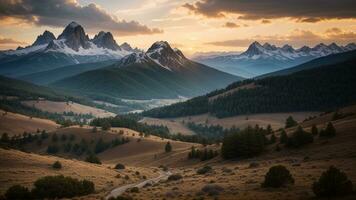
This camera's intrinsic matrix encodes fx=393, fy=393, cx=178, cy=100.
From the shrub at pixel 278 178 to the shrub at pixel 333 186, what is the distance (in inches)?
320

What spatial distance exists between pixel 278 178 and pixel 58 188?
32634 mm

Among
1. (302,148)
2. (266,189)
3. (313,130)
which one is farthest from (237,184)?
(313,130)

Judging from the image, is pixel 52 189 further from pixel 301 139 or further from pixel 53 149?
pixel 53 149

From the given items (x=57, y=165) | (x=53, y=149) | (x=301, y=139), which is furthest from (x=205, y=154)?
(x=53, y=149)

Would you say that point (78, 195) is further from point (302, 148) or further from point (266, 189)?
point (302, 148)

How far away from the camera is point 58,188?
5978 centimetres

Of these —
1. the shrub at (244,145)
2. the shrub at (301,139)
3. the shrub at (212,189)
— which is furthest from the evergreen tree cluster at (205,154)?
the shrub at (212,189)

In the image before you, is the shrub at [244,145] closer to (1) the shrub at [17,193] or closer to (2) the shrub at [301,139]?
(2) the shrub at [301,139]

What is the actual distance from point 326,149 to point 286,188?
3208 cm

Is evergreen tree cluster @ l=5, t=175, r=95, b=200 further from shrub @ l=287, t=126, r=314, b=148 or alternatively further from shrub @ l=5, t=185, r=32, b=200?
shrub @ l=287, t=126, r=314, b=148

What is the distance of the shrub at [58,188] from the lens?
58.6 meters

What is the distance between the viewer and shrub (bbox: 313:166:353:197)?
41.2 m

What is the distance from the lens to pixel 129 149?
577ft

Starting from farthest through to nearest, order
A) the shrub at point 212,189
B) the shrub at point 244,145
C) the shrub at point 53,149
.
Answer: the shrub at point 53,149
the shrub at point 244,145
the shrub at point 212,189
